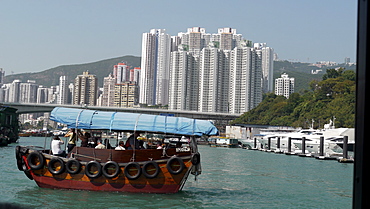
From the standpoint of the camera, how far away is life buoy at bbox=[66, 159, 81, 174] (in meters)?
12.2

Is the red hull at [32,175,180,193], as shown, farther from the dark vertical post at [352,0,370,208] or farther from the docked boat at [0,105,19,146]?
the docked boat at [0,105,19,146]

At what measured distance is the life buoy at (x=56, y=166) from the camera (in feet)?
40.3

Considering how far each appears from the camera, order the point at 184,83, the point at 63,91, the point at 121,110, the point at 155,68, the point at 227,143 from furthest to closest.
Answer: the point at 63,91 → the point at 155,68 → the point at 184,83 → the point at 121,110 → the point at 227,143

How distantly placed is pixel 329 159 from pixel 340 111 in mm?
30763

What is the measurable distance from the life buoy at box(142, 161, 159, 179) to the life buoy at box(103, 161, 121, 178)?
71 cm

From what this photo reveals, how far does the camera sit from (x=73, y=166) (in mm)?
12266

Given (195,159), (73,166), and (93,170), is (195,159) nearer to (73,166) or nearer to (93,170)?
(93,170)

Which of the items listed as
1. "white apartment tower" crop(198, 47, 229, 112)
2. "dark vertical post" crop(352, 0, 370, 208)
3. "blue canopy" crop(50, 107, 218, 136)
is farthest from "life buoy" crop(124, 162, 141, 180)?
"white apartment tower" crop(198, 47, 229, 112)

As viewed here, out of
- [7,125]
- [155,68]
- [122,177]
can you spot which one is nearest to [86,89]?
[155,68]

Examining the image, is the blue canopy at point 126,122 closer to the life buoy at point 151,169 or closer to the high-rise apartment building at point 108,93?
the life buoy at point 151,169

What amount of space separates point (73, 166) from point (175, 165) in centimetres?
264

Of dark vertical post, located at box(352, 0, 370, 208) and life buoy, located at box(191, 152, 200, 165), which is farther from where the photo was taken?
life buoy, located at box(191, 152, 200, 165)

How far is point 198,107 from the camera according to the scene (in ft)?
367

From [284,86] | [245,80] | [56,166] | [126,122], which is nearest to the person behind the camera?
[56,166]
